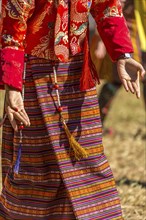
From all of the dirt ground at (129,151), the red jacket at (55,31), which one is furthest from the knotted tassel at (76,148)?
the dirt ground at (129,151)

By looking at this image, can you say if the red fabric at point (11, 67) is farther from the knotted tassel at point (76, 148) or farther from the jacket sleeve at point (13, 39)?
the knotted tassel at point (76, 148)

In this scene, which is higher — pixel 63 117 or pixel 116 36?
pixel 116 36

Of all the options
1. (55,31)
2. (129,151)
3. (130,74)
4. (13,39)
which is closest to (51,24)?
(55,31)

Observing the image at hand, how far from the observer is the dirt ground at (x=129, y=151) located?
378cm

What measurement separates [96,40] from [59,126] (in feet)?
4.12

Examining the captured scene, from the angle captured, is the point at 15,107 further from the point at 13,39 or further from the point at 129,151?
the point at 129,151

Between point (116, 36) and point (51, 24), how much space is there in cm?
26

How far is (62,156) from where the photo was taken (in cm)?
265

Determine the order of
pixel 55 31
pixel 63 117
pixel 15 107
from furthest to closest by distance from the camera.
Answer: pixel 63 117
pixel 55 31
pixel 15 107

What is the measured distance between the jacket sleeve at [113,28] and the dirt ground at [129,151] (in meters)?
1.20

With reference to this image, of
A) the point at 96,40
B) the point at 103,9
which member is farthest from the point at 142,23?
the point at 103,9

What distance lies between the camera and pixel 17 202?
Result: 2.79 meters

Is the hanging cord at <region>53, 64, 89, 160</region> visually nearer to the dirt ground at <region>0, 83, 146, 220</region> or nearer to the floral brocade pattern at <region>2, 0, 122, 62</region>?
the floral brocade pattern at <region>2, 0, 122, 62</region>

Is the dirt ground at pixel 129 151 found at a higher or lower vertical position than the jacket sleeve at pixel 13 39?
lower
